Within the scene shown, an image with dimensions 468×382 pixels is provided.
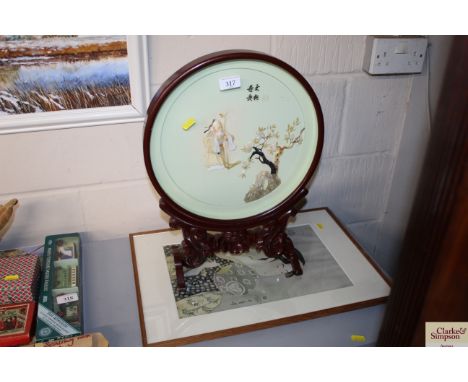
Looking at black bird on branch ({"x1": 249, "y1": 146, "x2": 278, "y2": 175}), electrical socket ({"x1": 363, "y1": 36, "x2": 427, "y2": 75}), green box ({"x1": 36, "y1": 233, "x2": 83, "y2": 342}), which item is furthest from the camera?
electrical socket ({"x1": 363, "y1": 36, "x2": 427, "y2": 75})

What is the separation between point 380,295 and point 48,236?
0.76 meters

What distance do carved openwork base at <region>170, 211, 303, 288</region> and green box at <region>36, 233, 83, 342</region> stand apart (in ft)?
0.70

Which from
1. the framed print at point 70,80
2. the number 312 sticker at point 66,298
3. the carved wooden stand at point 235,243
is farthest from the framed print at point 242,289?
the framed print at point 70,80

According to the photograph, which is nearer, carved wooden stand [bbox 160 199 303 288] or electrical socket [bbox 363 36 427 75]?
carved wooden stand [bbox 160 199 303 288]

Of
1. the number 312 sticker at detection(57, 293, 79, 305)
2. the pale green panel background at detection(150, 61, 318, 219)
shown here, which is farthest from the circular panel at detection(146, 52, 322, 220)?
the number 312 sticker at detection(57, 293, 79, 305)

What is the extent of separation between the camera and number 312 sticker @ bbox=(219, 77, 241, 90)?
86 cm

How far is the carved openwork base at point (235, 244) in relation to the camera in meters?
0.98

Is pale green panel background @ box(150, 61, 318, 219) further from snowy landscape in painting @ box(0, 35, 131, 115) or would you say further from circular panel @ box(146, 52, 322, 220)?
snowy landscape in painting @ box(0, 35, 131, 115)

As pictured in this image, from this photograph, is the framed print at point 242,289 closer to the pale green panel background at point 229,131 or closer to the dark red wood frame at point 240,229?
the dark red wood frame at point 240,229

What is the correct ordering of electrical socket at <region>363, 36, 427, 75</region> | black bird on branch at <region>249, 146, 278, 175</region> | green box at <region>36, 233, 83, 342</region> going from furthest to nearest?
electrical socket at <region>363, 36, 427, 75</region> < black bird on branch at <region>249, 146, 278, 175</region> < green box at <region>36, 233, 83, 342</region>

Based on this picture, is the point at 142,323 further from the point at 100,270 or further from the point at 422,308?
the point at 422,308

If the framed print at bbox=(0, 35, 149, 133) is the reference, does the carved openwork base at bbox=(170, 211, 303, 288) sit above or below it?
below

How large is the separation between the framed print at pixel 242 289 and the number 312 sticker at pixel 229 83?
0.39 m

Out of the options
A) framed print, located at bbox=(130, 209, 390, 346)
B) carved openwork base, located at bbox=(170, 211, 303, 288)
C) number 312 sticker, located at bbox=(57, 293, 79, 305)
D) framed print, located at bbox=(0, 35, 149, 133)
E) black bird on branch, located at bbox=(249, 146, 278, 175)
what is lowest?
framed print, located at bbox=(130, 209, 390, 346)
